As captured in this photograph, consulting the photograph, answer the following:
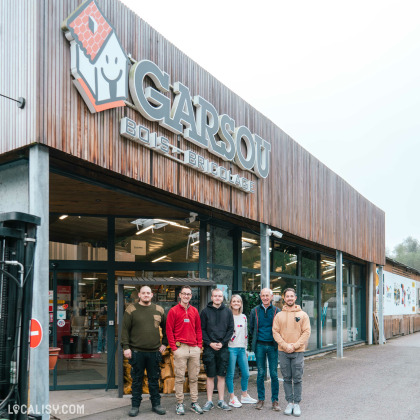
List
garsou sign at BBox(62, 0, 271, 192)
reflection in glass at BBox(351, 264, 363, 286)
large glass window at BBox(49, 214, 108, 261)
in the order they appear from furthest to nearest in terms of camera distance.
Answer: reflection in glass at BBox(351, 264, 363, 286) → large glass window at BBox(49, 214, 108, 261) → garsou sign at BBox(62, 0, 271, 192)

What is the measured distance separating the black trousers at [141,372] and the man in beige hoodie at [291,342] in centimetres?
172

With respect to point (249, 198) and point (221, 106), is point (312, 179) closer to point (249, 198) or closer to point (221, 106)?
point (249, 198)

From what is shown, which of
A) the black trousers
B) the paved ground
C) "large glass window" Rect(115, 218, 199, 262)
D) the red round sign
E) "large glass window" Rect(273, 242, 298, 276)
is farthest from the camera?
"large glass window" Rect(273, 242, 298, 276)

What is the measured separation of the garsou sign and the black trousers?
280 cm

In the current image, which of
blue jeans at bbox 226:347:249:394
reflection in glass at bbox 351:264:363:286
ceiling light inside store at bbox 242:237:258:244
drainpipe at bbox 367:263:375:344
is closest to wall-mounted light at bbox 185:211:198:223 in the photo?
ceiling light inside store at bbox 242:237:258:244

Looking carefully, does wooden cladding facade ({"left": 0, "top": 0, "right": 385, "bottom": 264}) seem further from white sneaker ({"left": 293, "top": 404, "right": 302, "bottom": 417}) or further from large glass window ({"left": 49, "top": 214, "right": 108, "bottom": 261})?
white sneaker ({"left": 293, "top": 404, "right": 302, "bottom": 417})

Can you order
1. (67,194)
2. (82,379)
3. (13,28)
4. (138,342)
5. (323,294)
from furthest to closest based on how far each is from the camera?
1. (323,294)
2. (82,379)
3. (67,194)
4. (138,342)
5. (13,28)

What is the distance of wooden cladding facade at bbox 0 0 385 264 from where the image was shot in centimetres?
589

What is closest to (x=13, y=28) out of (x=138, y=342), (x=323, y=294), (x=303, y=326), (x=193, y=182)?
(x=193, y=182)

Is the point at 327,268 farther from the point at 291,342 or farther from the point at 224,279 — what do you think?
the point at 291,342

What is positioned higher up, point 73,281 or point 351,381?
point 73,281

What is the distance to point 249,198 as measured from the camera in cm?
1027

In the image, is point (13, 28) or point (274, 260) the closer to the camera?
point (13, 28)

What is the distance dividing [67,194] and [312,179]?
23.9 ft
